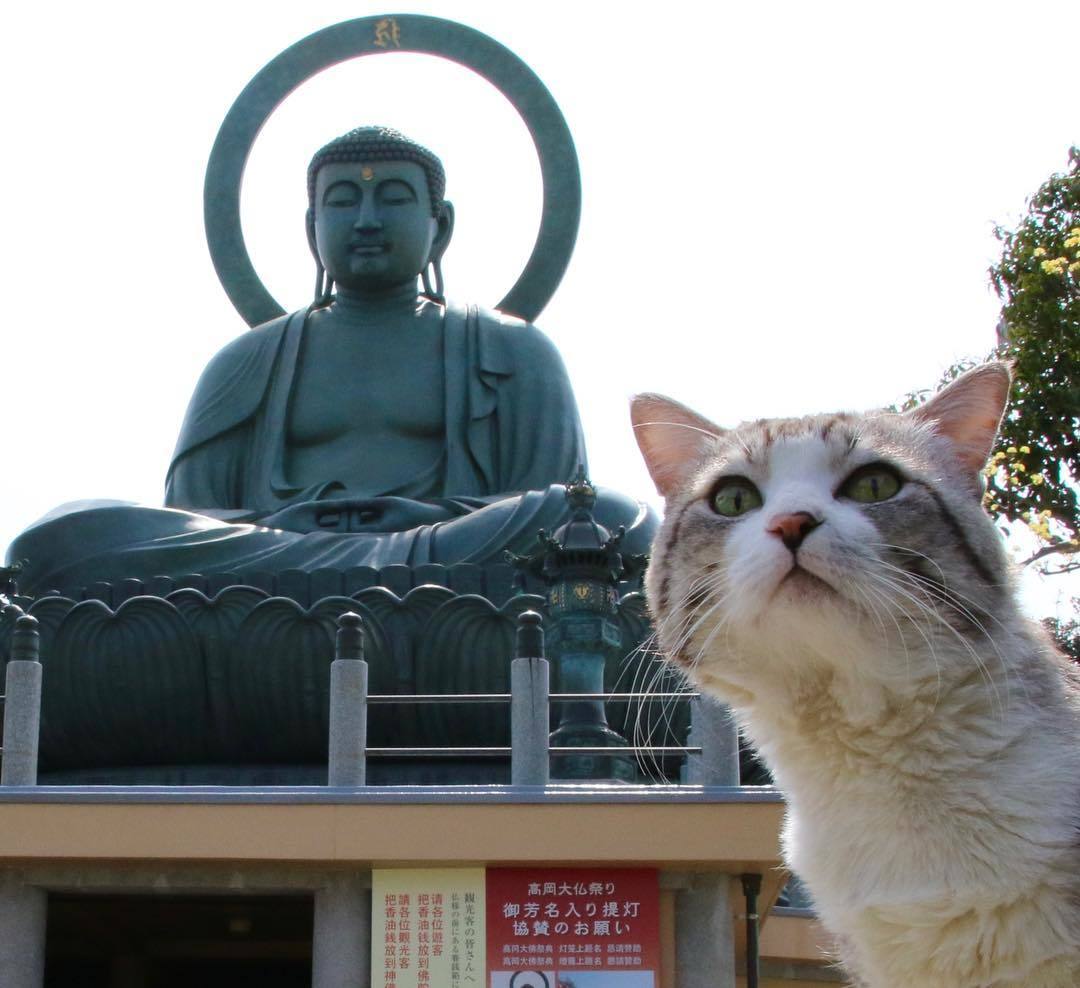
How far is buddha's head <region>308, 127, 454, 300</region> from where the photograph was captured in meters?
10.2

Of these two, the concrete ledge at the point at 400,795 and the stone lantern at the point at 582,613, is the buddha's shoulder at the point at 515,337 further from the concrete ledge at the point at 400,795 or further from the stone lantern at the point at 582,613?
the concrete ledge at the point at 400,795

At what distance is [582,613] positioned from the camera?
A: 6570 millimetres

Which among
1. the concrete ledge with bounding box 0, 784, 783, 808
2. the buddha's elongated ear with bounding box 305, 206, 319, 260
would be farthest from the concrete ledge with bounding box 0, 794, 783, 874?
the buddha's elongated ear with bounding box 305, 206, 319, 260

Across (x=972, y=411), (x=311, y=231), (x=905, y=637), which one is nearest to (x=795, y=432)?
(x=972, y=411)

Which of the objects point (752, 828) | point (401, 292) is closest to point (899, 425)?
point (752, 828)

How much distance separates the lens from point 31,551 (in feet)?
27.2

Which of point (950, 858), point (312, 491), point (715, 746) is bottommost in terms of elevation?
point (950, 858)

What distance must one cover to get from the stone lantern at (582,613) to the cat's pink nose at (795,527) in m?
4.61

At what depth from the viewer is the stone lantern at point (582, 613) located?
644 cm

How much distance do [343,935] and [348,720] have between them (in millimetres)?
719

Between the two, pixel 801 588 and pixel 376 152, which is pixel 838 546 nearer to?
pixel 801 588

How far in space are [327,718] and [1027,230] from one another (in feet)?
21.1

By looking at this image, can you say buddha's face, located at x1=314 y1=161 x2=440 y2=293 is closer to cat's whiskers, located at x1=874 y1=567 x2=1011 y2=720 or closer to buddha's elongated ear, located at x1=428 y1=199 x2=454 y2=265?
buddha's elongated ear, located at x1=428 y1=199 x2=454 y2=265

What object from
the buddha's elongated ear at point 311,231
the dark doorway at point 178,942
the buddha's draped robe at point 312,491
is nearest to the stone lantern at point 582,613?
the buddha's draped robe at point 312,491
